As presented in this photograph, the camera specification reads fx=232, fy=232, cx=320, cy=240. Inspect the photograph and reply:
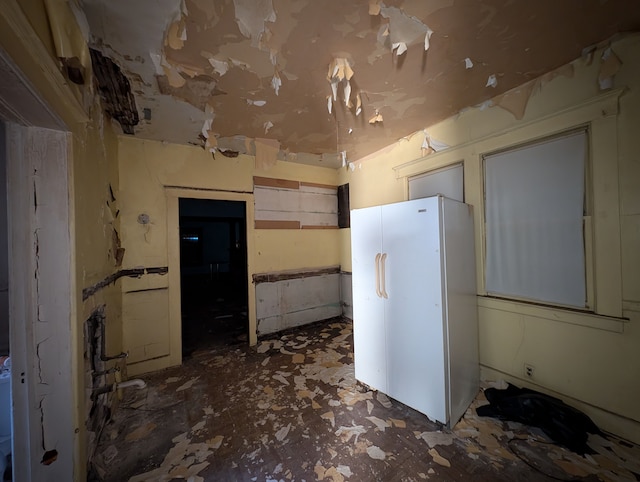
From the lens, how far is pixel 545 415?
1663 mm

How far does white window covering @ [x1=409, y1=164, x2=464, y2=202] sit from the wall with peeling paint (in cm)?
36

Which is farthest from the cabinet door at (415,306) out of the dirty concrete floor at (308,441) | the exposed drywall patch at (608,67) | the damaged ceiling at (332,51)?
the exposed drywall patch at (608,67)

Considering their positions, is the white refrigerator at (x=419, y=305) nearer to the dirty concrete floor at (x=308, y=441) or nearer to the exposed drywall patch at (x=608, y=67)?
the dirty concrete floor at (x=308, y=441)

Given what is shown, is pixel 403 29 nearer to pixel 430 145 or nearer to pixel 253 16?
pixel 253 16

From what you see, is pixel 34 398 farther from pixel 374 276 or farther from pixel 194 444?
pixel 374 276

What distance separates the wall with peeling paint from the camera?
1.51m

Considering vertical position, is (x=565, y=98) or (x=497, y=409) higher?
(x=565, y=98)

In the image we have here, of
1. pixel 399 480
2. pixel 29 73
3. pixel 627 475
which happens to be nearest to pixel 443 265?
pixel 399 480

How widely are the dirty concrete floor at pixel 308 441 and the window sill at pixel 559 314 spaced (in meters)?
0.75

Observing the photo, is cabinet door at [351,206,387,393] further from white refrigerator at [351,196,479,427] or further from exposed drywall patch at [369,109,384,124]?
exposed drywall patch at [369,109,384,124]

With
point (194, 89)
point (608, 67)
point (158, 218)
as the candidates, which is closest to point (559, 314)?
point (608, 67)

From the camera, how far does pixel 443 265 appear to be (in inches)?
68.3

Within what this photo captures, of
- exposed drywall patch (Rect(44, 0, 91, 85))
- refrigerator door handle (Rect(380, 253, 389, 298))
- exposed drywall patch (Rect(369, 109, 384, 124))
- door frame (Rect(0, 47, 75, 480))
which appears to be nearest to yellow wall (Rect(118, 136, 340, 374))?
Answer: exposed drywall patch (Rect(44, 0, 91, 85))

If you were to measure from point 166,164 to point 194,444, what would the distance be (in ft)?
9.09
